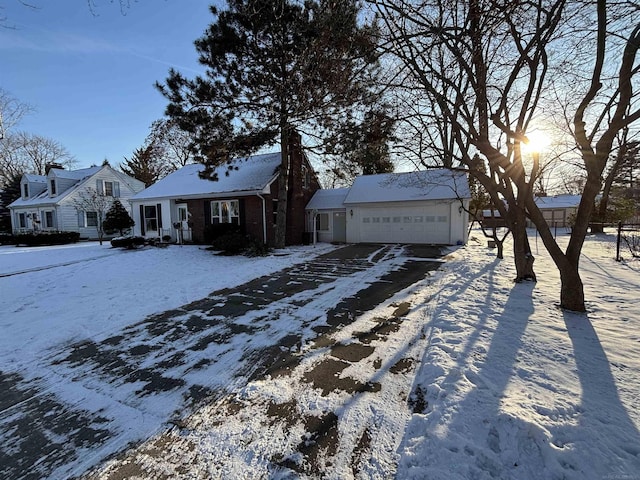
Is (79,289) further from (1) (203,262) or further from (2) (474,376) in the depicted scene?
(2) (474,376)

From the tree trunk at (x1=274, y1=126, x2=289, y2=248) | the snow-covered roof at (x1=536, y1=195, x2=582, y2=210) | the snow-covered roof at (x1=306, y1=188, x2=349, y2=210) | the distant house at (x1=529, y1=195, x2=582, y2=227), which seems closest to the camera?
the tree trunk at (x1=274, y1=126, x2=289, y2=248)

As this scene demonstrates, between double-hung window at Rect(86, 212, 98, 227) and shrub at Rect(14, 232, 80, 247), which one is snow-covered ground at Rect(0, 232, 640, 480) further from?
double-hung window at Rect(86, 212, 98, 227)

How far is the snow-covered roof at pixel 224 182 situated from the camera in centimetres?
1520

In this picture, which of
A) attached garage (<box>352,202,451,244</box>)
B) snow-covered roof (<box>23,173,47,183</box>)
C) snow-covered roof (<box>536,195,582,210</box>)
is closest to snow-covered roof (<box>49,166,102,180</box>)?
snow-covered roof (<box>23,173,47,183</box>)

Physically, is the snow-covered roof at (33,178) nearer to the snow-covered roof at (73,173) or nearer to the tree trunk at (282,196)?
the snow-covered roof at (73,173)

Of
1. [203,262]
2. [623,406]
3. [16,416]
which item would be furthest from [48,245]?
[623,406]

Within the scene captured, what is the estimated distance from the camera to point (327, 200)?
61.1 ft

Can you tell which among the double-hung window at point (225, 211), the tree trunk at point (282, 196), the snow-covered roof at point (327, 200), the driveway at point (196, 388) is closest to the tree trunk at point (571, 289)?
the driveway at point (196, 388)

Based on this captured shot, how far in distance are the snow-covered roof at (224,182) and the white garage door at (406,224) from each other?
6001mm

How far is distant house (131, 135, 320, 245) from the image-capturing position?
15.0 meters

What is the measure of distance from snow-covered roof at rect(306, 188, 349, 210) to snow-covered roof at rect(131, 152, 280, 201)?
3505mm

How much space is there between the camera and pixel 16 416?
9.26ft

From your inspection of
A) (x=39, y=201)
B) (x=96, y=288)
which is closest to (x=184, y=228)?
(x=96, y=288)

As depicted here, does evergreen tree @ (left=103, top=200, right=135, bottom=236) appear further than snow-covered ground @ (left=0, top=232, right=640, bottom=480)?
Yes
